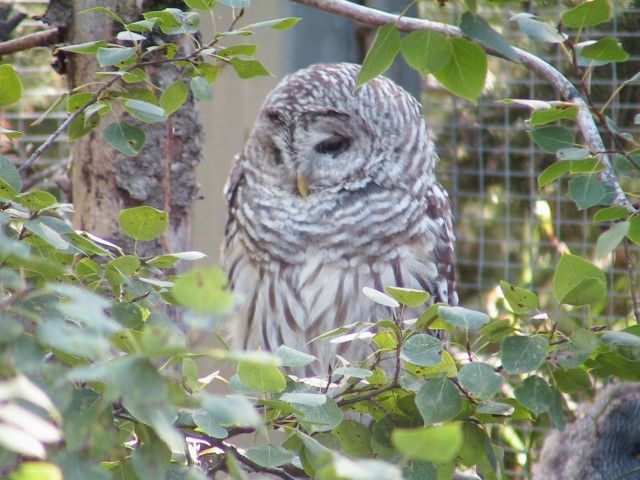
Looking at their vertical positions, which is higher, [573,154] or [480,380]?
[573,154]

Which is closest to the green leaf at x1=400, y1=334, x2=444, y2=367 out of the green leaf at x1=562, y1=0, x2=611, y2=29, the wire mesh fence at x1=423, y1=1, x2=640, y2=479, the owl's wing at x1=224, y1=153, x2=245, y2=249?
the green leaf at x1=562, y1=0, x2=611, y2=29

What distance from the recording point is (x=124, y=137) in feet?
3.53

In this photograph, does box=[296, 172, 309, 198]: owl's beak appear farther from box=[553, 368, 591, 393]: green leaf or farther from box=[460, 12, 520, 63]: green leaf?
box=[460, 12, 520, 63]: green leaf

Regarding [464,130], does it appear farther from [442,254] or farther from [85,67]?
[85,67]

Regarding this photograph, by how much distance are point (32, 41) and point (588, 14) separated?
1091 millimetres

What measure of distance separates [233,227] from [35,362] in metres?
1.65

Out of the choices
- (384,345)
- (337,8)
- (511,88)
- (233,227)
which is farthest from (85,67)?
(511,88)

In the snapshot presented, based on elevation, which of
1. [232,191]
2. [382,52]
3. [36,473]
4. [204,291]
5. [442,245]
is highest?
[382,52]

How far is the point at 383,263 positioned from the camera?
2.00m

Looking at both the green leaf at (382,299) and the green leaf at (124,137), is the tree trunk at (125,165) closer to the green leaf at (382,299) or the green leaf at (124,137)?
the green leaf at (124,137)

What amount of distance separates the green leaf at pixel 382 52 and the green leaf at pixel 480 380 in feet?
0.99

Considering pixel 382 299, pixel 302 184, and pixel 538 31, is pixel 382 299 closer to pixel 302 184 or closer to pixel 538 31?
pixel 538 31

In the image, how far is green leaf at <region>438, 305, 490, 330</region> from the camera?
85cm

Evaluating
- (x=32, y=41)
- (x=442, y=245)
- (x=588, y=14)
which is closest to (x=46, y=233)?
(x=588, y=14)
